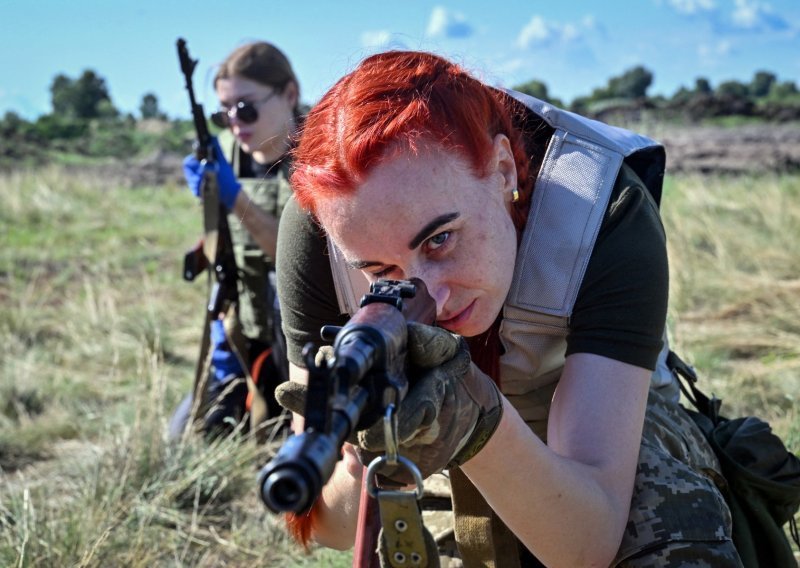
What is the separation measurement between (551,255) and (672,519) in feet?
2.01

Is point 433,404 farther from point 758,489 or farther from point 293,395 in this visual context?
point 758,489

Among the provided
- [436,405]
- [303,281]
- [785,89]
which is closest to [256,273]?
[303,281]

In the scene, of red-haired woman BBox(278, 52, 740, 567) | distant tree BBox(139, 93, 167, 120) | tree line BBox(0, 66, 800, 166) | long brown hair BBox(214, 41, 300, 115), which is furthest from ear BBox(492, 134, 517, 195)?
distant tree BBox(139, 93, 167, 120)

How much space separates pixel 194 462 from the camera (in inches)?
129

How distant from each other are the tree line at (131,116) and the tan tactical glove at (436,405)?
11249 millimetres

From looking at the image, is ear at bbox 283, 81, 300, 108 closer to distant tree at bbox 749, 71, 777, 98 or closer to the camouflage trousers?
the camouflage trousers

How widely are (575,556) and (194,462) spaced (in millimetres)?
1743

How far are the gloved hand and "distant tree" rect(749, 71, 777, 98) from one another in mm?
39960

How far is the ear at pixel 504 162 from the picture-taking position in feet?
6.44

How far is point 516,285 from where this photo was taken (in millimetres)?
2031

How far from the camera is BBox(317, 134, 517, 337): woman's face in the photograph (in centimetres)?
181

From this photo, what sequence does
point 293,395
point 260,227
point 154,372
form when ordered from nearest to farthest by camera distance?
1. point 293,395
2. point 154,372
3. point 260,227

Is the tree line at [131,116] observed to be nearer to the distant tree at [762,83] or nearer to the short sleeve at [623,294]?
the distant tree at [762,83]

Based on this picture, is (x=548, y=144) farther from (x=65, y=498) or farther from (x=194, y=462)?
(x=65, y=498)
